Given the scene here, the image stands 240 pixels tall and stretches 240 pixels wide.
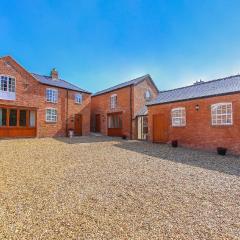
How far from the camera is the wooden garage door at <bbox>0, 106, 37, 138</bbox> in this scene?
16.7m

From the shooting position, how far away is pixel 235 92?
35.9ft

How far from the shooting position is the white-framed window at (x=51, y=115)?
19391 mm

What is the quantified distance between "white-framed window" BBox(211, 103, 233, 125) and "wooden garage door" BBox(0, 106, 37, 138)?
52.5ft

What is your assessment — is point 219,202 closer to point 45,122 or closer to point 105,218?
point 105,218

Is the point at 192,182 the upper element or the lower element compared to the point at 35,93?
lower

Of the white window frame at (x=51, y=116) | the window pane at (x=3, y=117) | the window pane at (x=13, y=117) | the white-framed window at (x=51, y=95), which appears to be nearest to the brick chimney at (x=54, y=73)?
the white-framed window at (x=51, y=95)

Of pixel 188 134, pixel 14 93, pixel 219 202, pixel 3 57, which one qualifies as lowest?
pixel 219 202

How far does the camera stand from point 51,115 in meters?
19.7

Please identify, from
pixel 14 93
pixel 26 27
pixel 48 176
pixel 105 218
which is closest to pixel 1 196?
pixel 48 176

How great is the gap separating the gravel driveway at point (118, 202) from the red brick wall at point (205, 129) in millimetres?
4719

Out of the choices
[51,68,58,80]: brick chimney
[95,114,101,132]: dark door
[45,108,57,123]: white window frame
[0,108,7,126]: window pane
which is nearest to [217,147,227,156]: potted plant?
[45,108,57,123]: white window frame

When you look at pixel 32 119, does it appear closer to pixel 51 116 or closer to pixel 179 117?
pixel 51 116

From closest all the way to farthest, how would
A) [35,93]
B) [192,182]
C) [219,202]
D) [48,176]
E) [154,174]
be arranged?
1. [219,202]
2. [192,182]
3. [48,176]
4. [154,174]
5. [35,93]

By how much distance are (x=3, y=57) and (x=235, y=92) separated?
18864mm
